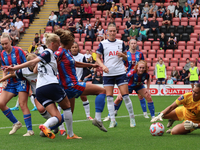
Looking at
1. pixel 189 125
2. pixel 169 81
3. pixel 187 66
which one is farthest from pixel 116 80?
pixel 187 66

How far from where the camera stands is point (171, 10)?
22.3m

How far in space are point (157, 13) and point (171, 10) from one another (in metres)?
1.01

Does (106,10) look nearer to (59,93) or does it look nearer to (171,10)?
(171,10)

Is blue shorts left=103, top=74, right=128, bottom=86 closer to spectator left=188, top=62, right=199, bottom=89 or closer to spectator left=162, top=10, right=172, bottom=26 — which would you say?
spectator left=188, top=62, right=199, bottom=89

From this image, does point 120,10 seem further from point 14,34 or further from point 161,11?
point 14,34

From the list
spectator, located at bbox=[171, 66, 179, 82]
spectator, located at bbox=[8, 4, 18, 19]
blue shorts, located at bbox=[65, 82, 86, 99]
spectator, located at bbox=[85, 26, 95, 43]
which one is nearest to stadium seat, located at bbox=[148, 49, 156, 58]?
spectator, located at bbox=[171, 66, 179, 82]

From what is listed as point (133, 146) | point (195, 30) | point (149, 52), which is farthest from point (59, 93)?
point (195, 30)

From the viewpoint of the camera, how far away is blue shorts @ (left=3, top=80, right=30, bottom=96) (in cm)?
594

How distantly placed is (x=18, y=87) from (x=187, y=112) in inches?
128

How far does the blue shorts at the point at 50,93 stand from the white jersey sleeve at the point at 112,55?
81.3 inches

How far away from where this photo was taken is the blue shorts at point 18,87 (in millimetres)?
5941

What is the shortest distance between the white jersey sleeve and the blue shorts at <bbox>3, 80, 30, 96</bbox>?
1774 millimetres

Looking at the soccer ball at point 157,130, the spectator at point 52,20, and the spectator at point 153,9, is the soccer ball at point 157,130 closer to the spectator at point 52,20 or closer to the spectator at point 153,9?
the spectator at point 153,9

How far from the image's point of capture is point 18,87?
19.6 feet
